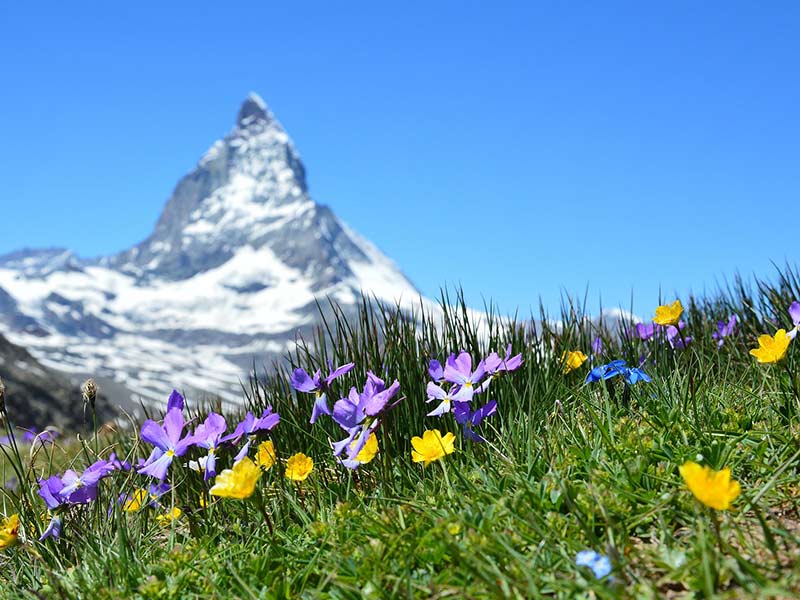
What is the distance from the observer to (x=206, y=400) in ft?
21.4

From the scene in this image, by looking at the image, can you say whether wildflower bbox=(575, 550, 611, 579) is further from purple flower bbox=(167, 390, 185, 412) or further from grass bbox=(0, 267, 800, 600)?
purple flower bbox=(167, 390, 185, 412)

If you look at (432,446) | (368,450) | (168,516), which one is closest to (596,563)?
(432,446)

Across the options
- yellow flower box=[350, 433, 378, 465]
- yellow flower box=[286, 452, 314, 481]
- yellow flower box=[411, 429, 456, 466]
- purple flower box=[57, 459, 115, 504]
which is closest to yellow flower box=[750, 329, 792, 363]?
yellow flower box=[411, 429, 456, 466]

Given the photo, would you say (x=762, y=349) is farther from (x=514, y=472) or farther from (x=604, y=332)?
(x=604, y=332)

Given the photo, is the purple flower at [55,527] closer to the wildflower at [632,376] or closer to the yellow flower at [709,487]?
the wildflower at [632,376]

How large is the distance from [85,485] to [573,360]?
2831 millimetres

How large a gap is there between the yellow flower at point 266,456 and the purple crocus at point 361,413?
→ 0.51 m

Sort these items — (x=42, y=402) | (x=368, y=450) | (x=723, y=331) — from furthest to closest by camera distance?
(x=42, y=402) → (x=723, y=331) → (x=368, y=450)

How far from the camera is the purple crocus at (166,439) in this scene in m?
3.64

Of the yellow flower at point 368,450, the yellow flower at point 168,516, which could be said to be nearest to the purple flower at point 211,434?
the yellow flower at point 168,516

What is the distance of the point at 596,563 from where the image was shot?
2363 mm

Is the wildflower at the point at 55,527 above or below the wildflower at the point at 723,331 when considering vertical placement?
below

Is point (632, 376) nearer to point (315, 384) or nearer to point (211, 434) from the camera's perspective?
point (315, 384)

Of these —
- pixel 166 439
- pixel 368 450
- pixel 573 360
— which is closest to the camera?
pixel 368 450
